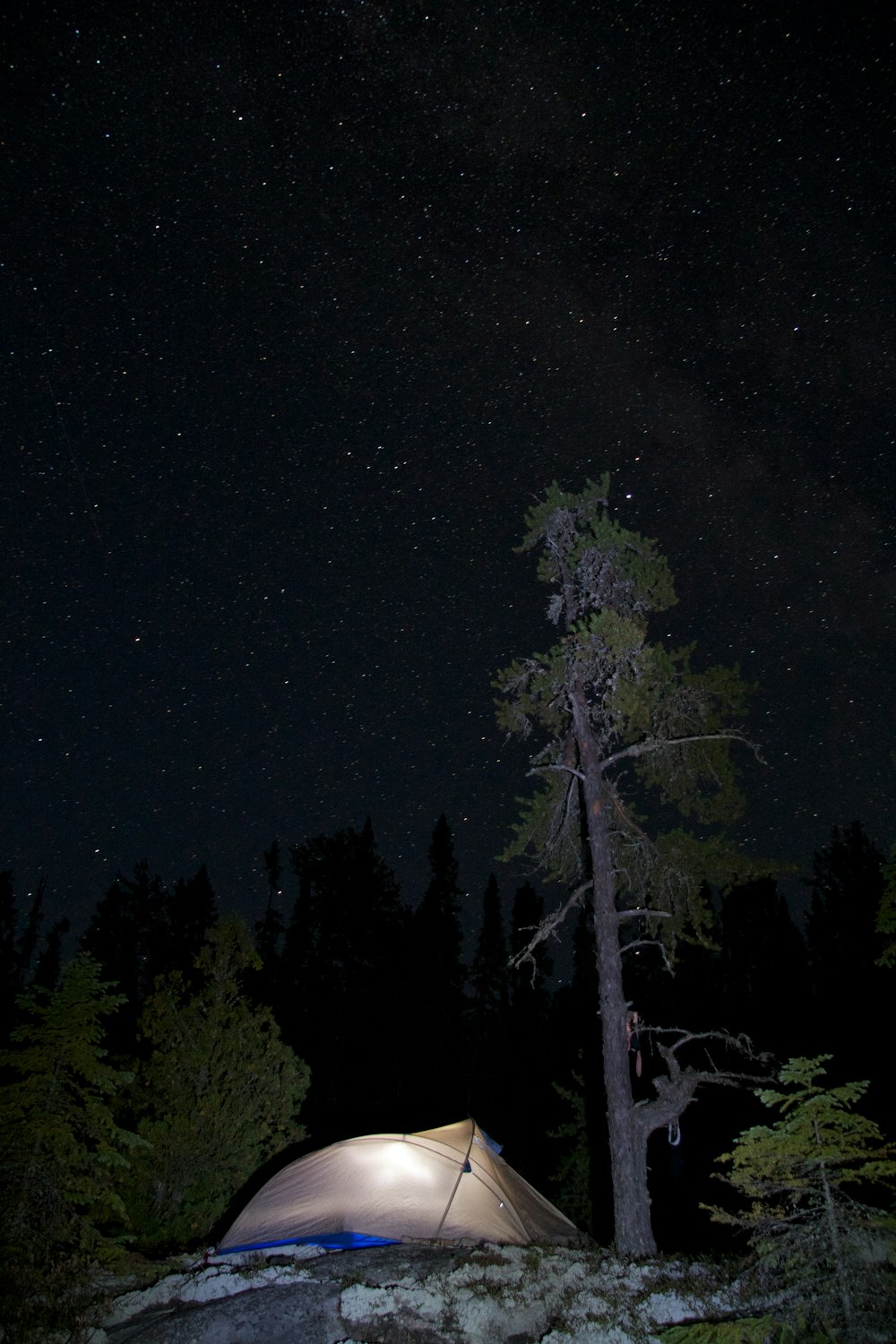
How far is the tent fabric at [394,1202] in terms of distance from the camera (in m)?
11.0

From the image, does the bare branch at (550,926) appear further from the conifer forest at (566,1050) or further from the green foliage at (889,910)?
the green foliage at (889,910)

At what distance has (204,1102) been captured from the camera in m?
15.5

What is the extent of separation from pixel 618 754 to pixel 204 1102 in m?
10.7

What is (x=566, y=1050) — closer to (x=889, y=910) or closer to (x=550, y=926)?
(x=550, y=926)

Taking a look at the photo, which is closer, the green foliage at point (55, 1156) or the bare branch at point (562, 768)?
the green foliage at point (55, 1156)

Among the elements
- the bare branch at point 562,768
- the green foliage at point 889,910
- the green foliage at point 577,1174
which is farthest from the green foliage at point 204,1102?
the green foliage at point 577,1174

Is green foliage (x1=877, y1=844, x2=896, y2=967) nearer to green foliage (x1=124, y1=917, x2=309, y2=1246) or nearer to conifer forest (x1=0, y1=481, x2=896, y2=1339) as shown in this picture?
conifer forest (x1=0, y1=481, x2=896, y2=1339)

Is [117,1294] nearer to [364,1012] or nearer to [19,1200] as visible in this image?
[19,1200]

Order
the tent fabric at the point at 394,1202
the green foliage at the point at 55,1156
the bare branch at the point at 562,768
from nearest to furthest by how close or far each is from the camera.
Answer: the green foliage at the point at 55,1156, the tent fabric at the point at 394,1202, the bare branch at the point at 562,768

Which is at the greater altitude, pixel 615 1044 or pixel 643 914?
pixel 643 914

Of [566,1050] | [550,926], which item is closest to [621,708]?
[550,926]

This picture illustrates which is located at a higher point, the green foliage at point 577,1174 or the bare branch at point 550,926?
the bare branch at point 550,926

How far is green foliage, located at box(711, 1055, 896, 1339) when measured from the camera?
4859mm

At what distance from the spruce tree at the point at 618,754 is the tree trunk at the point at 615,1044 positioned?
0.08ft
